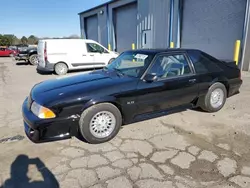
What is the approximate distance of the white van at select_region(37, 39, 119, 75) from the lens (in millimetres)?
9734

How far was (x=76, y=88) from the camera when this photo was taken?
10.5 feet

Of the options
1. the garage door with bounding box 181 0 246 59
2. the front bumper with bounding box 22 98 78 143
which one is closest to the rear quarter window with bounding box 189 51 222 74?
the front bumper with bounding box 22 98 78 143

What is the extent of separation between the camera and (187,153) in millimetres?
2893

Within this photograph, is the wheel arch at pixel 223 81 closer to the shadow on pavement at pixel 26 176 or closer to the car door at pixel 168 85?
the car door at pixel 168 85

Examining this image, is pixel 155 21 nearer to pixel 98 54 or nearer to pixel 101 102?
pixel 98 54

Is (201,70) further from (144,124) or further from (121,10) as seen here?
(121,10)

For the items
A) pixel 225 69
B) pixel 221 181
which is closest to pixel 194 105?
pixel 225 69

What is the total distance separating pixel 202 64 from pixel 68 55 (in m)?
7.54

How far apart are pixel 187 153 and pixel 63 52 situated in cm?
861

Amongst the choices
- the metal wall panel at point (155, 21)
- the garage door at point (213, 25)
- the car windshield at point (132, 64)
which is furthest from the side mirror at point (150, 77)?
the metal wall panel at point (155, 21)

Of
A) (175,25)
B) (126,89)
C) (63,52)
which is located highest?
(175,25)

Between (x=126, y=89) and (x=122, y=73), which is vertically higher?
(x=122, y=73)

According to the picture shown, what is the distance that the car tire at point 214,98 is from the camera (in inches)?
167

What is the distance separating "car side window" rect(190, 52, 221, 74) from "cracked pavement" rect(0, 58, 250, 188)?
1012mm
